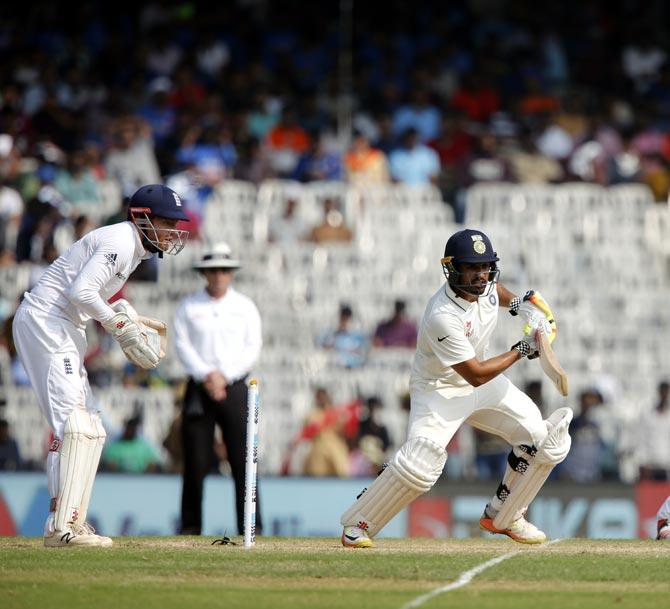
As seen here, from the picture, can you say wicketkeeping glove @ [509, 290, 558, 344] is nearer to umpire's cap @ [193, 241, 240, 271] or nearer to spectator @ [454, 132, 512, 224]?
umpire's cap @ [193, 241, 240, 271]

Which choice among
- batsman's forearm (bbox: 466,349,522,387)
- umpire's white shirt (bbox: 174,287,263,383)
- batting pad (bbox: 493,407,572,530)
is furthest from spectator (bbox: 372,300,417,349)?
batsman's forearm (bbox: 466,349,522,387)

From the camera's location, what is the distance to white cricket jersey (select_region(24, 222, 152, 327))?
29.0 feet

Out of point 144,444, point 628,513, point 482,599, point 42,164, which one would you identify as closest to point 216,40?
point 42,164

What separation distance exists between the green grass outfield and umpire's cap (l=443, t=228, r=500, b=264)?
1.69 metres

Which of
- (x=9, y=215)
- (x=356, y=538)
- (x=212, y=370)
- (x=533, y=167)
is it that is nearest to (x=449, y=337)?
(x=356, y=538)

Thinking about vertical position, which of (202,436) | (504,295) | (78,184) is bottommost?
(202,436)

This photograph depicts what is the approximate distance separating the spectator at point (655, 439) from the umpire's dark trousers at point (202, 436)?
522 cm

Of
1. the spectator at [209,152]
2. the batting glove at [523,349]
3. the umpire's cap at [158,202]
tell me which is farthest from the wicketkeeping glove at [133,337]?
the spectator at [209,152]

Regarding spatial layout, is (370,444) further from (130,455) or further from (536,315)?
(536,315)

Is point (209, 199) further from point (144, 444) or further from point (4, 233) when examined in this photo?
point (144, 444)

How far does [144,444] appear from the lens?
15391 mm

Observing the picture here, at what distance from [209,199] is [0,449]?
14.9 ft

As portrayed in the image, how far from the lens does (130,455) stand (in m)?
15.3

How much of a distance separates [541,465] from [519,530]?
1.73ft
